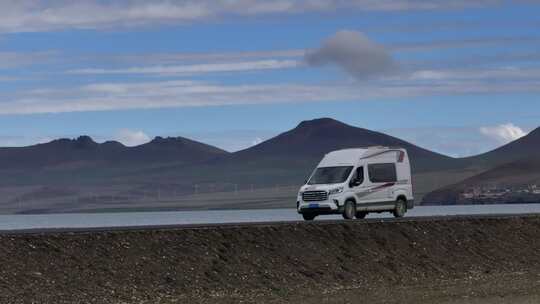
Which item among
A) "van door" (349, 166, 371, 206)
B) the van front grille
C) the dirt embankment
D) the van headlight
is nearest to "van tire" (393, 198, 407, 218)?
"van door" (349, 166, 371, 206)

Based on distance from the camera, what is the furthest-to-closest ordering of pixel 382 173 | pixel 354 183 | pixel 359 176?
pixel 382 173
pixel 359 176
pixel 354 183

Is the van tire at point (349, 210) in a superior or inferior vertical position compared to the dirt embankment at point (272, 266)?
superior

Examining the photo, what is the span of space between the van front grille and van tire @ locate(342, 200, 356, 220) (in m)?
0.90

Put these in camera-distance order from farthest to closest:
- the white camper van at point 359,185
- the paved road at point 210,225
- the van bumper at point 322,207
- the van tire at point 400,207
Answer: the van tire at point 400,207, the white camper van at point 359,185, the van bumper at point 322,207, the paved road at point 210,225

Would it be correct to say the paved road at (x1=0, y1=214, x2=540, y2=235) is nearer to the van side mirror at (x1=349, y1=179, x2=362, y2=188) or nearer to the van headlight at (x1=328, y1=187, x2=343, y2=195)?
the van side mirror at (x1=349, y1=179, x2=362, y2=188)

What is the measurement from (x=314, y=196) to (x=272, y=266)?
1625 cm

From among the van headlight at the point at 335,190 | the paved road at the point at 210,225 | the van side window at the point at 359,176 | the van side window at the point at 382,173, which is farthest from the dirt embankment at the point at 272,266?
the van side window at the point at 382,173

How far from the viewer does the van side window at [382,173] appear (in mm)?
54000

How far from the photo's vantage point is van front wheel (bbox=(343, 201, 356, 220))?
2068 inches

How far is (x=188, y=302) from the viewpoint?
32.2 metres

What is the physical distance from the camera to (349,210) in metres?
52.7

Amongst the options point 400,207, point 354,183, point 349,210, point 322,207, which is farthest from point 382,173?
point 322,207

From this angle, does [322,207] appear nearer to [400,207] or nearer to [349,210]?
[349,210]

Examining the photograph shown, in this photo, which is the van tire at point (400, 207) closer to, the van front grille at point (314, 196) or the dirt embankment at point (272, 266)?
the van front grille at point (314, 196)
